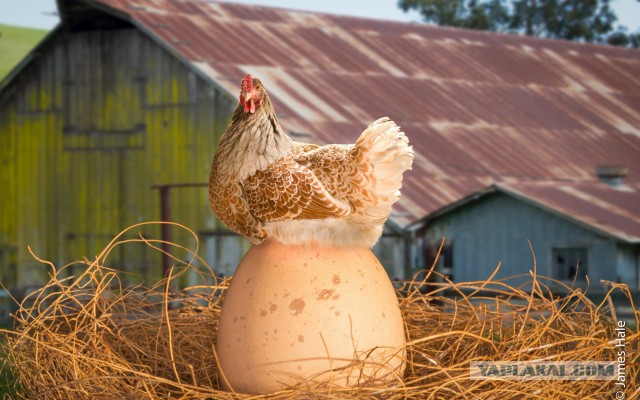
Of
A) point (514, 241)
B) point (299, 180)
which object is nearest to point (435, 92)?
point (514, 241)

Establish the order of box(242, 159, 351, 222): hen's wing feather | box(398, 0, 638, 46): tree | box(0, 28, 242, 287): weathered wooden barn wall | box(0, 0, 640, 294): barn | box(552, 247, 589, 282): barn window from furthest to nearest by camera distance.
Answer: box(398, 0, 638, 46): tree, box(0, 28, 242, 287): weathered wooden barn wall, box(0, 0, 640, 294): barn, box(552, 247, 589, 282): barn window, box(242, 159, 351, 222): hen's wing feather

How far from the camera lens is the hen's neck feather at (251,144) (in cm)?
505

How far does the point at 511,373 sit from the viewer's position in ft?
16.8

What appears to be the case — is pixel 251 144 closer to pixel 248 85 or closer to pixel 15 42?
pixel 248 85

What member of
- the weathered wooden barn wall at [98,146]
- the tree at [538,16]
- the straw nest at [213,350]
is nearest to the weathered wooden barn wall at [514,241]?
the weathered wooden barn wall at [98,146]

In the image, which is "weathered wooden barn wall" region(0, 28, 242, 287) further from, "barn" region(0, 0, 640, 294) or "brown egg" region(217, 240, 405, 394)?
"brown egg" region(217, 240, 405, 394)

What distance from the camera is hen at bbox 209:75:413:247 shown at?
500 centimetres

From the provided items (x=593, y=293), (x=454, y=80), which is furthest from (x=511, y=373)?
(x=454, y=80)

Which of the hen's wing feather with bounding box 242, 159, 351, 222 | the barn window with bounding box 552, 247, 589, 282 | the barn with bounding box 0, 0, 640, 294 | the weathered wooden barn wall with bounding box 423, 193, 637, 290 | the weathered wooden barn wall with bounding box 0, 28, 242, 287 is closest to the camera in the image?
the hen's wing feather with bounding box 242, 159, 351, 222

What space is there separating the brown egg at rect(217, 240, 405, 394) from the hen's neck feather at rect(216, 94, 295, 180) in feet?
1.35

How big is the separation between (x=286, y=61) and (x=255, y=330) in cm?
1563

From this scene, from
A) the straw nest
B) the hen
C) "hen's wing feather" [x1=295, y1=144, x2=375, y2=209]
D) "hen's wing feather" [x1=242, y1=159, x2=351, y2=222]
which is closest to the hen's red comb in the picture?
the hen

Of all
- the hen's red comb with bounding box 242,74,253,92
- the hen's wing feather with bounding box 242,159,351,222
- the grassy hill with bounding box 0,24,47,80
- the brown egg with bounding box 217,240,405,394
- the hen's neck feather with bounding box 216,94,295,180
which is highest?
the grassy hill with bounding box 0,24,47,80

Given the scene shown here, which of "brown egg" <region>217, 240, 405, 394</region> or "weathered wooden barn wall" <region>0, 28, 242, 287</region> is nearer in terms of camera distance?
"brown egg" <region>217, 240, 405, 394</region>
